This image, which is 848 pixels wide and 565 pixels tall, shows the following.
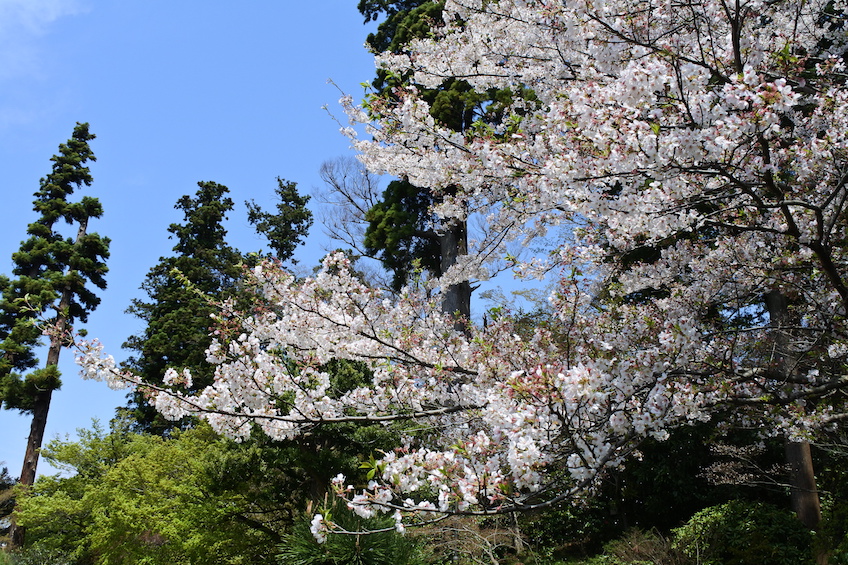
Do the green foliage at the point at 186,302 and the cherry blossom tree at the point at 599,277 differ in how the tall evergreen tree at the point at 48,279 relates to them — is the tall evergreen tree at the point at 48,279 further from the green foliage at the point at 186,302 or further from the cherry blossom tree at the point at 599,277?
the cherry blossom tree at the point at 599,277

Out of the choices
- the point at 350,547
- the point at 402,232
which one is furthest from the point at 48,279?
the point at 350,547

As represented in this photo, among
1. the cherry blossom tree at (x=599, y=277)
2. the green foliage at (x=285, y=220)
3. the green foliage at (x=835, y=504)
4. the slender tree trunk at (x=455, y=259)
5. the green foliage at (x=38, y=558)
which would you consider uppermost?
the green foliage at (x=285, y=220)

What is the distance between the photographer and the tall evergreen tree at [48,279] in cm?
1669

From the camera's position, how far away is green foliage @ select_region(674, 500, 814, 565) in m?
6.95

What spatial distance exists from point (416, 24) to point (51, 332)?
1008 cm

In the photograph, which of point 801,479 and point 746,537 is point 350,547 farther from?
point 801,479

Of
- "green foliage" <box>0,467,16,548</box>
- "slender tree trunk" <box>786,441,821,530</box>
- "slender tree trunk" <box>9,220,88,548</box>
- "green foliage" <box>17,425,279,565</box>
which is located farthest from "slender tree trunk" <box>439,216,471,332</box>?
"green foliage" <box>0,467,16,548</box>

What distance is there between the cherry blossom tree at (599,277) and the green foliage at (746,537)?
8.47ft

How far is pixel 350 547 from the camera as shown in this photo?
20.1 ft

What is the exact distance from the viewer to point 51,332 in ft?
13.7

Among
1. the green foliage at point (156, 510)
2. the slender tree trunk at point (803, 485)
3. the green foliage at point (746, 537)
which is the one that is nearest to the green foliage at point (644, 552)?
the green foliage at point (746, 537)

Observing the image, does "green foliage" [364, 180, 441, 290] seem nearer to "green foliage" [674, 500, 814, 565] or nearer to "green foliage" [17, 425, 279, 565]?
"green foliage" [17, 425, 279, 565]

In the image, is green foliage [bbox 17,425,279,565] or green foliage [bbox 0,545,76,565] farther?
green foliage [bbox 0,545,76,565]

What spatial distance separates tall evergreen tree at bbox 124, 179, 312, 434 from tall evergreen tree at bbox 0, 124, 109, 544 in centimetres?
225
